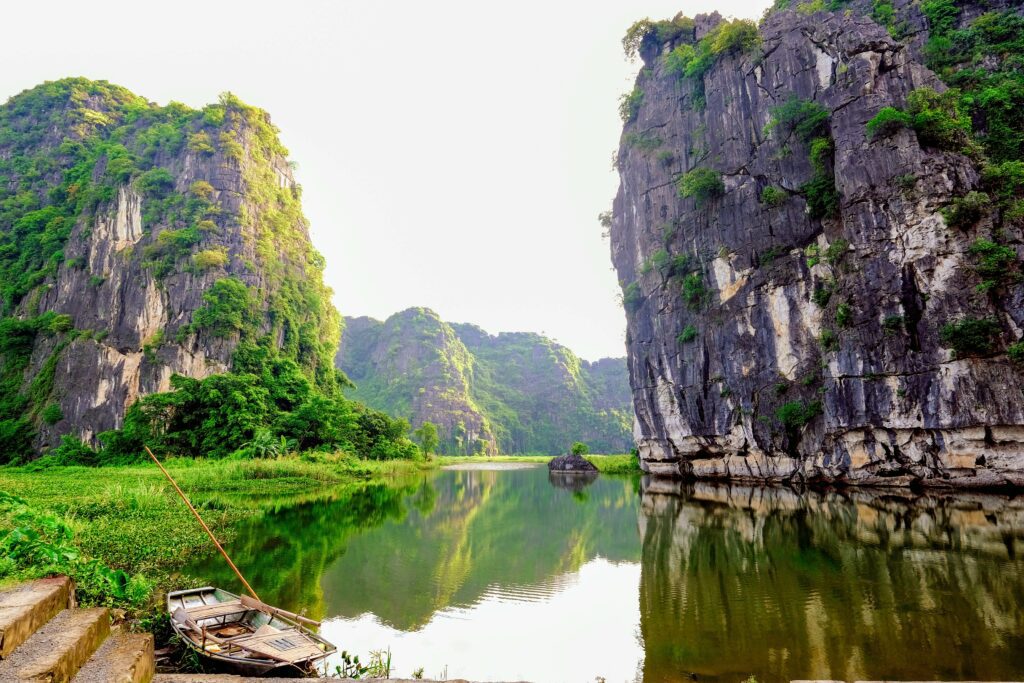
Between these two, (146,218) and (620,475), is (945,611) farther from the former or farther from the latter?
(146,218)

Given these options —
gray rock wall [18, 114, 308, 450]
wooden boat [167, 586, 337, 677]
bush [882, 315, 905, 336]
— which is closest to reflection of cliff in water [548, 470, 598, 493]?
bush [882, 315, 905, 336]

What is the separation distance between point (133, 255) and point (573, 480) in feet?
118

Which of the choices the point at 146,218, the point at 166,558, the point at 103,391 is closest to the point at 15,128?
the point at 146,218

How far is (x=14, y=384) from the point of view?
39875 millimetres

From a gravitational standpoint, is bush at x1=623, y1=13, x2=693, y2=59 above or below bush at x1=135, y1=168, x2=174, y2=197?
above

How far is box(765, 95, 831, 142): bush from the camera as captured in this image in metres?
26.2

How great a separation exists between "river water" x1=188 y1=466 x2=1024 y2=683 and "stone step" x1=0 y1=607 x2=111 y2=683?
115 inches

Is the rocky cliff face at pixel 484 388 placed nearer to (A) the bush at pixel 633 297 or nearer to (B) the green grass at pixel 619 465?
(B) the green grass at pixel 619 465

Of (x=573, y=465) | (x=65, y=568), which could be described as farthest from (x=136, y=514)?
(x=573, y=465)

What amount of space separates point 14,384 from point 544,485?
37947 mm

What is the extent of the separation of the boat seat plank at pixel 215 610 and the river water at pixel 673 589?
4.61ft

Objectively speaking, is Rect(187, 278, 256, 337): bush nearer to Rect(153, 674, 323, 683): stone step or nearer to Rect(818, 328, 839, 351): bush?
Rect(818, 328, 839, 351): bush

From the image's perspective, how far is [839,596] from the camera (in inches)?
351

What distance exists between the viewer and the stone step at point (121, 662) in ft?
15.8
